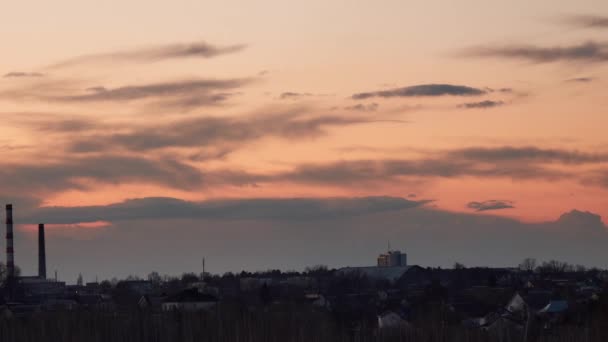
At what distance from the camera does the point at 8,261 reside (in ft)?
307

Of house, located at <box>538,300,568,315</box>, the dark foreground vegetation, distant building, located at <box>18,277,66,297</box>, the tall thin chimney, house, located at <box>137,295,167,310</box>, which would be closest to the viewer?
the dark foreground vegetation

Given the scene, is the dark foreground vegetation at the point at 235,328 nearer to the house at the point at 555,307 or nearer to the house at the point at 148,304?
the house at the point at 148,304

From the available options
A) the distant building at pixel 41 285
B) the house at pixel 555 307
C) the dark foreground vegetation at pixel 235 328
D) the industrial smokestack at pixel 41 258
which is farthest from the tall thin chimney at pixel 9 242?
the dark foreground vegetation at pixel 235 328

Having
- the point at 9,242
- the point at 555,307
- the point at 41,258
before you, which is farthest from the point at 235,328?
the point at 41,258

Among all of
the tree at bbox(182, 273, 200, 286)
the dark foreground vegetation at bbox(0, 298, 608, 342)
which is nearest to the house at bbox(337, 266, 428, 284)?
the tree at bbox(182, 273, 200, 286)

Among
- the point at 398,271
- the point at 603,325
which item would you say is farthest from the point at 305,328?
the point at 398,271

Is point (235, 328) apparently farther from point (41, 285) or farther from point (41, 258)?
point (41, 258)

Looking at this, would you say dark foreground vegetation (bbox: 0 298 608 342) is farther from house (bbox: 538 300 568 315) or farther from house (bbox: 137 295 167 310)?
house (bbox: 538 300 568 315)

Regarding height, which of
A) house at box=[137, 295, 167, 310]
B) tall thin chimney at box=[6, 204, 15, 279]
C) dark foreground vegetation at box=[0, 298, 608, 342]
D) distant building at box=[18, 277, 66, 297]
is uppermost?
tall thin chimney at box=[6, 204, 15, 279]

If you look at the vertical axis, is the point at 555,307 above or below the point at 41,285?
below

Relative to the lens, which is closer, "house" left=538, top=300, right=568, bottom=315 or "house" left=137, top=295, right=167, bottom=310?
"house" left=137, top=295, right=167, bottom=310

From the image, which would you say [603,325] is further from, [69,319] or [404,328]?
[69,319]

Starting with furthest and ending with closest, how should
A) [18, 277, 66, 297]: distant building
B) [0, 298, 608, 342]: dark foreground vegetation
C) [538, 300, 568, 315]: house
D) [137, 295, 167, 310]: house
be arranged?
[18, 277, 66, 297]: distant building, [538, 300, 568, 315]: house, [137, 295, 167, 310]: house, [0, 298, 608, 342]: dark foreground vegetation

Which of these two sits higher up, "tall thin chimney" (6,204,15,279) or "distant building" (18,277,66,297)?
"tall thin chimney" (6,204,15,279)
